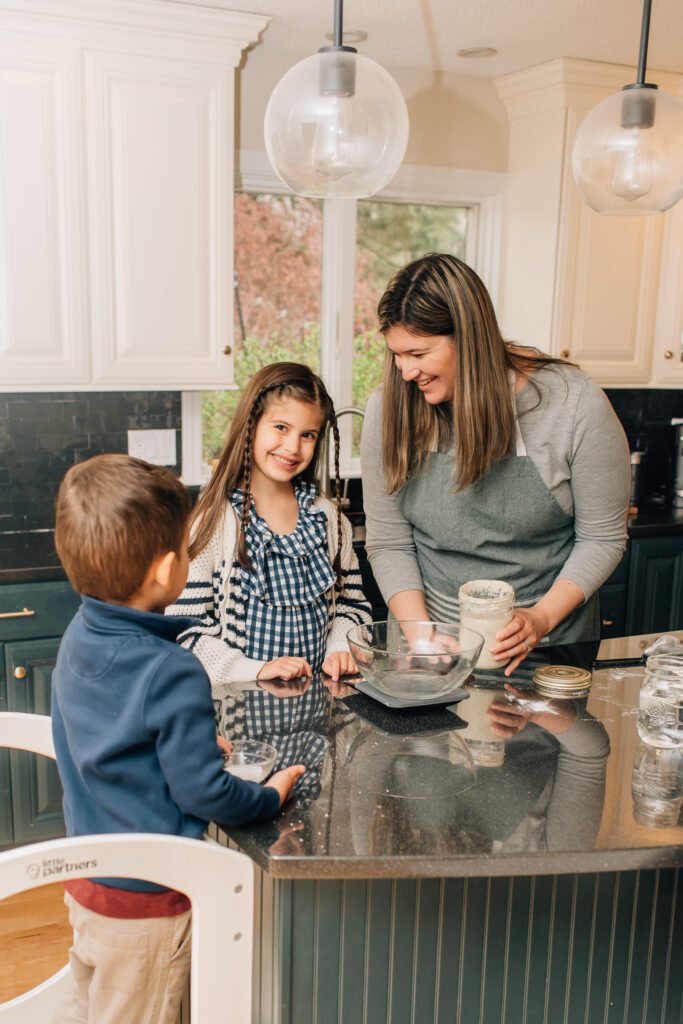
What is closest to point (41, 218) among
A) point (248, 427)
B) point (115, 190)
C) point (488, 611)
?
point (115, 190)

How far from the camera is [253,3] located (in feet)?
9.00

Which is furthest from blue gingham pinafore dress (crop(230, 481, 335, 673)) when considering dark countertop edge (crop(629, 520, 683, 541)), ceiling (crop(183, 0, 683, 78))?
dark countertop edge (crop(629, 520, 683, 541))

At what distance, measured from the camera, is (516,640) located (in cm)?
168

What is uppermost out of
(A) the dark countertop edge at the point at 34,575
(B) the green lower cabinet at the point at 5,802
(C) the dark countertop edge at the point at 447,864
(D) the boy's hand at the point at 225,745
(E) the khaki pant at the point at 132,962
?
(D) the boy's hand at the point at 225,745

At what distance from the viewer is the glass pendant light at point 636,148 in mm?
1580

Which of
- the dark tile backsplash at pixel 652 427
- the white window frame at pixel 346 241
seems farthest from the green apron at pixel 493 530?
the dark tile backsplash at pixel 652 427

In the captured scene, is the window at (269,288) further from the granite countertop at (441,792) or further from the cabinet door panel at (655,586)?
the granite countertop at (441,792)

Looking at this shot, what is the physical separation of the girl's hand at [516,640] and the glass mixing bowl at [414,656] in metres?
0.07

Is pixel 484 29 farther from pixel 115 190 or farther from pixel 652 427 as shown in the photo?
pixel 652 427

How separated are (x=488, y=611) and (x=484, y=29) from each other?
211 centimetres

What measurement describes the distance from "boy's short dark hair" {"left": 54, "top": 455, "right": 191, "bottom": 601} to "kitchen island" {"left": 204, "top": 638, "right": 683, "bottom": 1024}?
34 cm

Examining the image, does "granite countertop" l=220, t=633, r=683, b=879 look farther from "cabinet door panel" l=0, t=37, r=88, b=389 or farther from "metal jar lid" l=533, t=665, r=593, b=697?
"cabinet door panel" l=0, t=37, r=88, b=389

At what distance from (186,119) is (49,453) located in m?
1.09

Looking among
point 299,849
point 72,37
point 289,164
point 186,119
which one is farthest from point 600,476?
point 72,37
